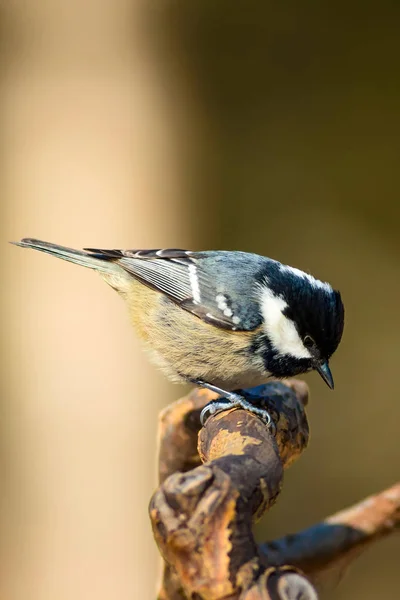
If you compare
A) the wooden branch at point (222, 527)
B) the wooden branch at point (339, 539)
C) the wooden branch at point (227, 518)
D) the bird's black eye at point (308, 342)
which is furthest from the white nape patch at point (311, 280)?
the wooden branch at point (222, 527)

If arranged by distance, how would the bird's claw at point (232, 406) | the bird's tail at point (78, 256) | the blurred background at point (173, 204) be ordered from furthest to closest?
the blurred background at point (173, 204) < the bird's tail at point (78, 256) < the bird's claw at point (232, 406)

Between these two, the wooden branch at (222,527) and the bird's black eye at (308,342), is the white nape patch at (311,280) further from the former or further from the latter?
the wooden branch at (222,527)

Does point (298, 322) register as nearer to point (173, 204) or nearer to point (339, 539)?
point (339, 539)

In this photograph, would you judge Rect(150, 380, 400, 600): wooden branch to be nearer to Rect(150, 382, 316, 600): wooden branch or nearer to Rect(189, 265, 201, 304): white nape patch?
Rect(150, 382, 316, 600): wooden branch

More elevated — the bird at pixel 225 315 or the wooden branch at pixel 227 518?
the bird at pixel 225 315

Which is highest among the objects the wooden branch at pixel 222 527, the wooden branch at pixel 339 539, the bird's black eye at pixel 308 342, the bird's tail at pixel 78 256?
the bird's tail at pixel 78 256

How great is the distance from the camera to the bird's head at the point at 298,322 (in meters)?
1.46

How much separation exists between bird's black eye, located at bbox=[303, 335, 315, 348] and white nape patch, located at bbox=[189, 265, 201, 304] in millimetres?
302

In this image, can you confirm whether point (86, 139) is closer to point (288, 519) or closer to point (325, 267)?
point (325, 267)

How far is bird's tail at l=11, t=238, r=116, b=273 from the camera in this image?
71.2 inches

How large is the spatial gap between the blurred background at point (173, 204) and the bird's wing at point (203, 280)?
3.13 feet

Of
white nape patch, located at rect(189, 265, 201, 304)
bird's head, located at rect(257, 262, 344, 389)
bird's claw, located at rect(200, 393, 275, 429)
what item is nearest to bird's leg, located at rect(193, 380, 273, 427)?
bird's claw, located at rect(200, 393, 275, 429)

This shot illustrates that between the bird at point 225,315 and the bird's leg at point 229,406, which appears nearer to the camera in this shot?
the bird's leg at point 229,406

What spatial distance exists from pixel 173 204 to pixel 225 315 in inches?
54.7
